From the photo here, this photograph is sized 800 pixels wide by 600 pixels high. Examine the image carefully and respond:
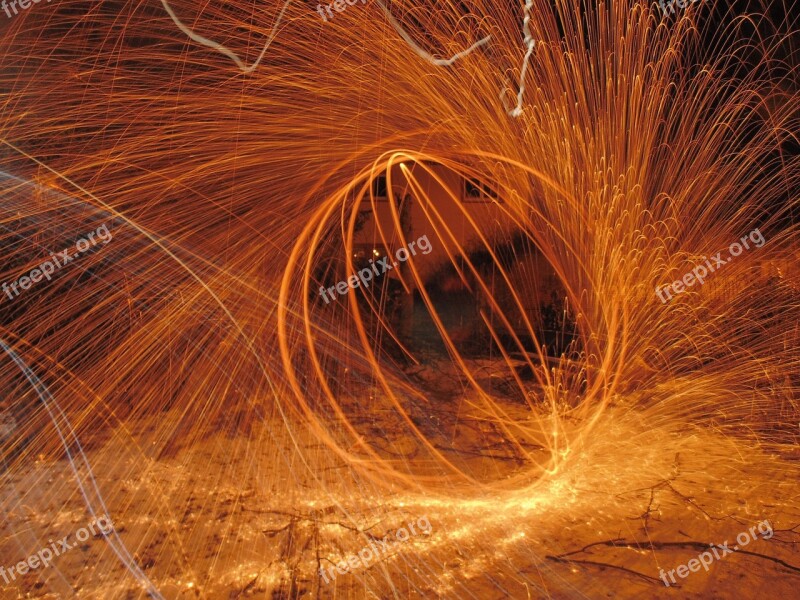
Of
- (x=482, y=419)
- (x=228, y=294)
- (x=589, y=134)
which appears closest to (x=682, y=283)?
(x=589, y=134)

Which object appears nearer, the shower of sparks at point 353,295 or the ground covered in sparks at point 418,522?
the ground covered in sparks at point 418,522

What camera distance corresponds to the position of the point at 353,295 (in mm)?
6383

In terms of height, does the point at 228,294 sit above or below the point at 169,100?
below

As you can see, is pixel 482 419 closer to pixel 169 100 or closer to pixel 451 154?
pixel 451 154

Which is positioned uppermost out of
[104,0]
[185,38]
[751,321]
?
[104,0]

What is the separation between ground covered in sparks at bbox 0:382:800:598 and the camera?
316 centimetres

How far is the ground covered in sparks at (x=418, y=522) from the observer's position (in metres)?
3.16

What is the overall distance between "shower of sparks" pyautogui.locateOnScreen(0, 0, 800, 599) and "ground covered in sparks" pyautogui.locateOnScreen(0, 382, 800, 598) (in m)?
0.03

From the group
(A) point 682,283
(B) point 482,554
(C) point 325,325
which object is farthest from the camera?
(C) point 325,325

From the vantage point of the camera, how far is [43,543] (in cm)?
355

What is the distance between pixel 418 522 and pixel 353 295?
3064 millimetres

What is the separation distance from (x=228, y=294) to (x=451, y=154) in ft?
10.9

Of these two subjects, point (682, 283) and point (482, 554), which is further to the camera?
point (682, 283)

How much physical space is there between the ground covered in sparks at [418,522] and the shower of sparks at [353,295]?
28mm
